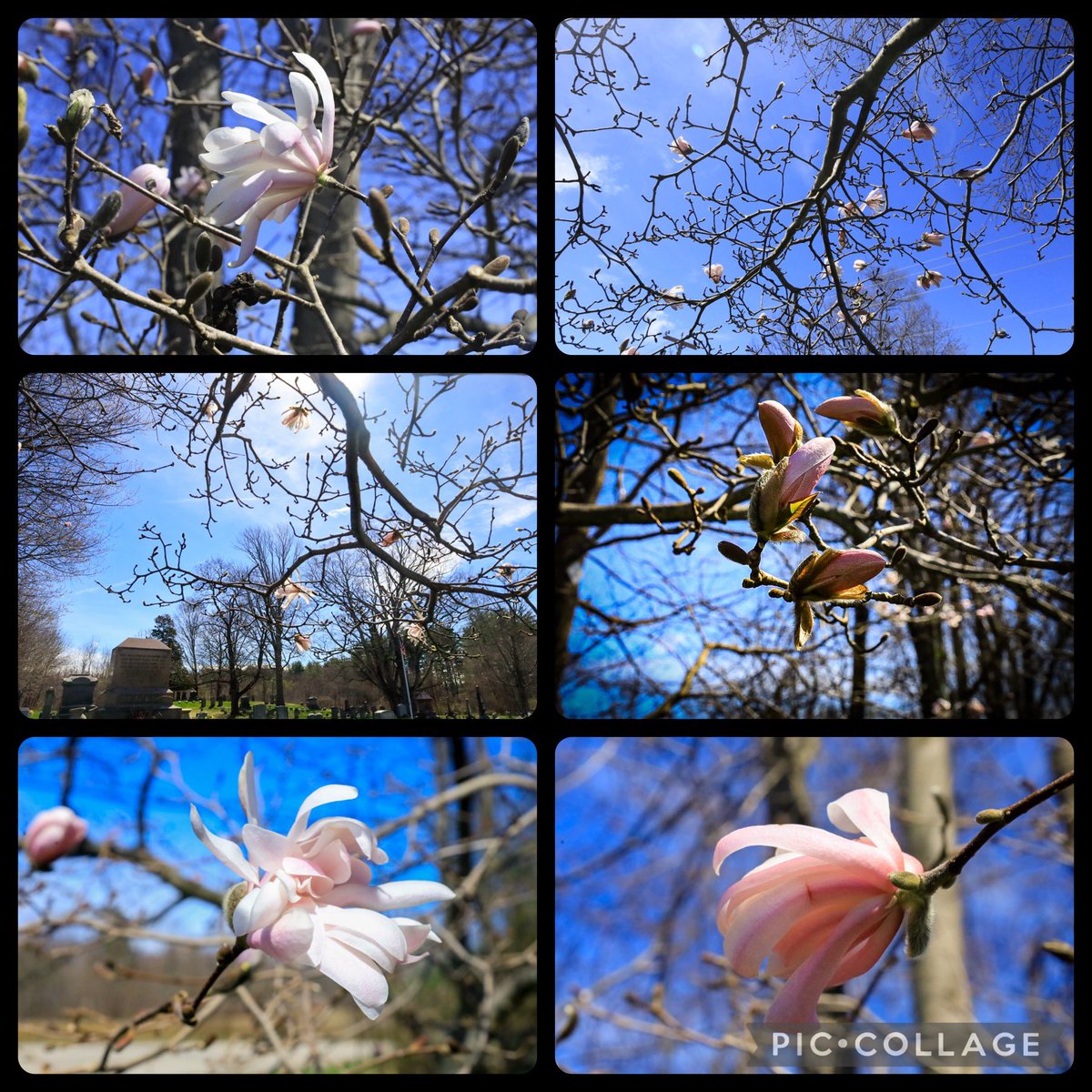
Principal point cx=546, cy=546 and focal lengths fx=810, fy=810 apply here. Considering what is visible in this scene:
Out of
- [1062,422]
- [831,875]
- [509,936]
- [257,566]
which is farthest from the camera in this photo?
[509,936]

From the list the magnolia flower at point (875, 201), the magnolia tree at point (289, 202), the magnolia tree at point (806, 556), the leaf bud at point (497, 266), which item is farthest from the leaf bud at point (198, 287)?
the magnolia flower at point (875, 201)

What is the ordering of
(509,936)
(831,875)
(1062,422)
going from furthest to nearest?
1. (509,936)
2. (1062,422)
3. (831,875)

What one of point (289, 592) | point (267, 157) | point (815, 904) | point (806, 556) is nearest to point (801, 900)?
point (815, 904)

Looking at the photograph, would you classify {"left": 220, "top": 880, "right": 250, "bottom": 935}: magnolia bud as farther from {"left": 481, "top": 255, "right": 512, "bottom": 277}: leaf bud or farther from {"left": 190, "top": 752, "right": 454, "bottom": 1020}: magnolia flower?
{"left": 481, "top": 255, "right": 512, "bottom": 277}: leaf bud

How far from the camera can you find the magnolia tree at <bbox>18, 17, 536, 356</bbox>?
0.75 metres

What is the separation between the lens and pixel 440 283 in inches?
30.6

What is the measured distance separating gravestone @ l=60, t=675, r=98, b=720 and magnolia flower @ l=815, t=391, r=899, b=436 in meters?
0.69

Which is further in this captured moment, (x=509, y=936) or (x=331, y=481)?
(x=509, y=936)

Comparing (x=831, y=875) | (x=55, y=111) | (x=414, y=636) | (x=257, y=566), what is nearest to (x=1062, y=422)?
(x=831, y=875)

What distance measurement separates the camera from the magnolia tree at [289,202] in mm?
749

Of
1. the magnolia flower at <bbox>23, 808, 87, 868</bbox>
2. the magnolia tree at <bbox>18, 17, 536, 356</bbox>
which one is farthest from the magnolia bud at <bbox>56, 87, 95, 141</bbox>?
the magnolia flower at <bbox>23, 808, 87, 868</bbox>

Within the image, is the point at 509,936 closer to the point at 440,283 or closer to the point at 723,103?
the point at 440,283
